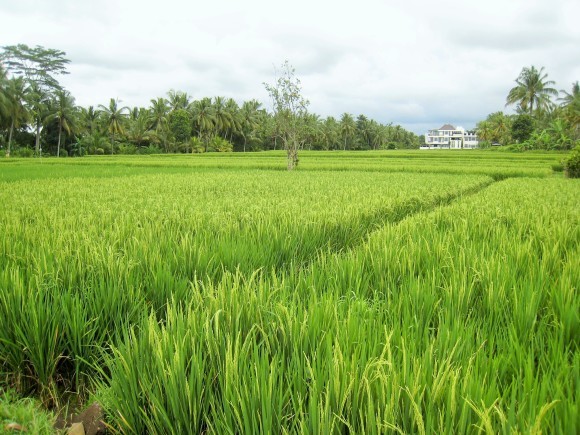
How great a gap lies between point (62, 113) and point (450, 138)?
128804 mm

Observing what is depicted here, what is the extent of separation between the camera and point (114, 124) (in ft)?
162

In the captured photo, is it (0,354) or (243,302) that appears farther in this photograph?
(0,354)

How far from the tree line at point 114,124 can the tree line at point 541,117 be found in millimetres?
25488

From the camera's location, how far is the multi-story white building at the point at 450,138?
461 feet

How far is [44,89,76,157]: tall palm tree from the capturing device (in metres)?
41.2

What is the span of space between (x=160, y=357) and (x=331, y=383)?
51 centimetres

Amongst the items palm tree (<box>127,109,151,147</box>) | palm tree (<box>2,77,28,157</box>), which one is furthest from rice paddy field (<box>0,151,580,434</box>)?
palm tree (<box>127,109,151,147</box>)

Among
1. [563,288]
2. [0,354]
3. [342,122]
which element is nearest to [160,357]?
[0,354]

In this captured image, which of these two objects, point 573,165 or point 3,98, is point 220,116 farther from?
point 573,165

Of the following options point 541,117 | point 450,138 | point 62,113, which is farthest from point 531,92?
point 450,138

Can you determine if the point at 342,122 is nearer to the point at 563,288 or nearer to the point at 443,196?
the point at 443,196

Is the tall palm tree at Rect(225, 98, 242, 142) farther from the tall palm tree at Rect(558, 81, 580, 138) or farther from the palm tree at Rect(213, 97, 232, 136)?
the tall palm tree at Rect(558, 81, 580, 138)

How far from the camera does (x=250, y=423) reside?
1.04 m

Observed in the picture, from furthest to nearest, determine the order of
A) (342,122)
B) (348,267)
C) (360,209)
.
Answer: (342,122) < (360,209) < (348,267)
